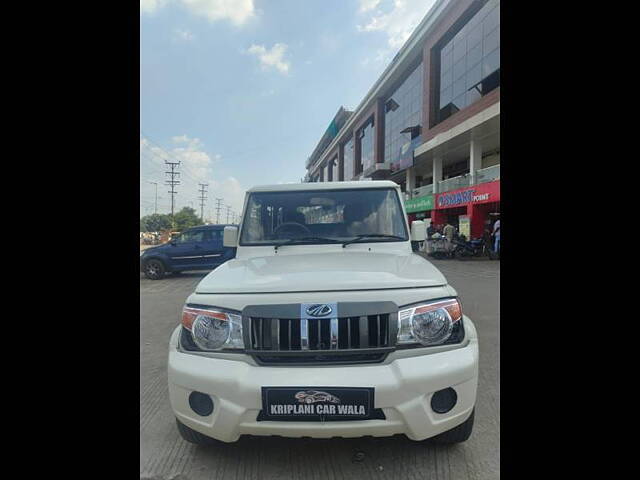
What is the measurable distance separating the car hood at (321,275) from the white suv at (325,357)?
11 mm

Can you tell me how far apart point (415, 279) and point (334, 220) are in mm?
1399

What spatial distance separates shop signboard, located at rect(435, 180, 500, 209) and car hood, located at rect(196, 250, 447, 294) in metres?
14.7

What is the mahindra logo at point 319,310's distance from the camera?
1800 millimetres

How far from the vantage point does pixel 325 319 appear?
180cm

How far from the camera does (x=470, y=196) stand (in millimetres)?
17062

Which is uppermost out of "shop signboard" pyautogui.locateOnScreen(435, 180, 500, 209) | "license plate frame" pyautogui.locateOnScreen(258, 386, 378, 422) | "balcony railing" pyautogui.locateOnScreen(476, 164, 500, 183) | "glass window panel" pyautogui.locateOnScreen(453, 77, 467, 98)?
"glass window panel" pyautogui.locateOnScreen(453, 77, 467, 98)

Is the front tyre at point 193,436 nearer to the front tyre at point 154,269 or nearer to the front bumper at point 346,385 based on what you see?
the front bumper at point 346,385

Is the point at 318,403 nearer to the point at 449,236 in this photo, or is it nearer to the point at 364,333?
the point at 364,333

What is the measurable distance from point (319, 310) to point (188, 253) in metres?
9.94

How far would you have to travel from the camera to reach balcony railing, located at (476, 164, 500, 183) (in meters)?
15.5

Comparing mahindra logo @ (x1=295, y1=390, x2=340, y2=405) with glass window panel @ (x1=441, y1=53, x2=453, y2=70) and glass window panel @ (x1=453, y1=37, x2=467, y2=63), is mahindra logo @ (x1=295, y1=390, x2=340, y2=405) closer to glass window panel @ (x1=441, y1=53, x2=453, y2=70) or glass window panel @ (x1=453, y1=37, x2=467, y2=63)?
glass window panel @ (x1=453, y1=37, x2=467, y2=63)

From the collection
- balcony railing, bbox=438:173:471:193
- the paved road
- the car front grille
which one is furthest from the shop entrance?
the car front grille

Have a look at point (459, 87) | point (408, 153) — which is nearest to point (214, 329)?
point (459, 87)
